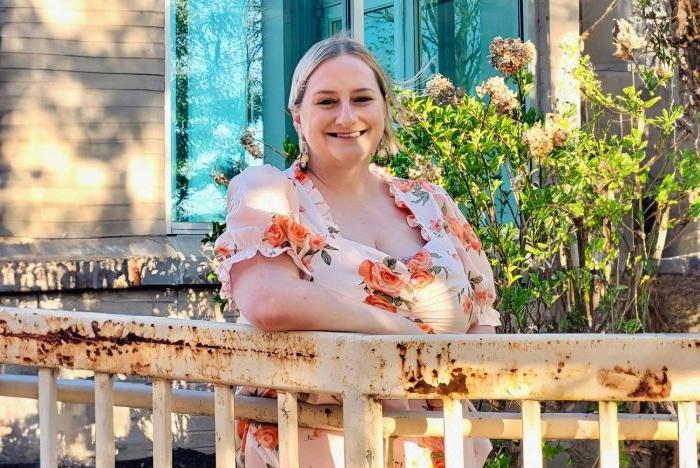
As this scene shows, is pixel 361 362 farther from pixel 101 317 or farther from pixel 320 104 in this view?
pixel 320 104

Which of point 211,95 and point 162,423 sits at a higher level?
point 211,95

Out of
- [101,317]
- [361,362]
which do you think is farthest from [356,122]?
[361,362]

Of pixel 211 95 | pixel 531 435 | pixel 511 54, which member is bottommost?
pixel 531 435

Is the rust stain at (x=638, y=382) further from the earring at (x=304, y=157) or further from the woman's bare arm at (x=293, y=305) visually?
the earring at (x=304, y=157)

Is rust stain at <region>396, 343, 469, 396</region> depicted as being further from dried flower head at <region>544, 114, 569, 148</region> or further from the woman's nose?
dried flower head at <region>544, 114, 569, 148</region>

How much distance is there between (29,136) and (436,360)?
4.75 metres

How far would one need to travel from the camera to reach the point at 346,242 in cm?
228

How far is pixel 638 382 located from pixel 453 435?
23 cm

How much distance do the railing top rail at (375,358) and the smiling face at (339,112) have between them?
0.85 m

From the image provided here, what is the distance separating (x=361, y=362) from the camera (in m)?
1.41

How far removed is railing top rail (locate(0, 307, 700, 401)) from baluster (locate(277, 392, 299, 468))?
24mm

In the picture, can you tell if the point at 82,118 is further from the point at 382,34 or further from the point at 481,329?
the point at 481,329

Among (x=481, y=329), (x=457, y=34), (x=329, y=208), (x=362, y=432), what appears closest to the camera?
(x=362, y=432)

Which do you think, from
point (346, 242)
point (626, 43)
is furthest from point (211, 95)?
point (346, 242)
